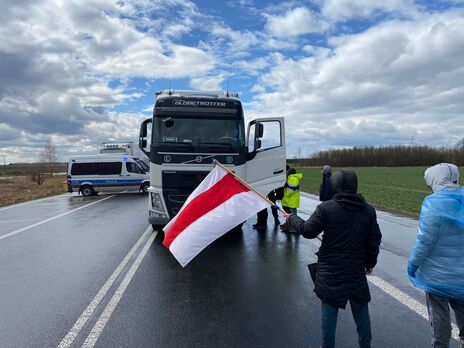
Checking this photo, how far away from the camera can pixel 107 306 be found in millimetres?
4973

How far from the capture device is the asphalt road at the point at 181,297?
4.07 metres

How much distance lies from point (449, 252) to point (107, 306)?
399 centimetres

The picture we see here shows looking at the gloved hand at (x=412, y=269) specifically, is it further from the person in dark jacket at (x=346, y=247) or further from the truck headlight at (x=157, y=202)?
the truck headlight at (x=157, y=202)

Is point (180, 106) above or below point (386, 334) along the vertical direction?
above

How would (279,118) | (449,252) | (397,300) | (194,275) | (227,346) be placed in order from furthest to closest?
1. (279,118)
2. (194,275)
3. (397,300)
4. (227,346)
5. (449,252)

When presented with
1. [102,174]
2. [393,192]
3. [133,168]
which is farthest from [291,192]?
[393,192]

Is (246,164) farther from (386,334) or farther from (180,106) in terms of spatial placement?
(386,334)

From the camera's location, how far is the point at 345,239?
3.31m

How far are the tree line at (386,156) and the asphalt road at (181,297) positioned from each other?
353 feet

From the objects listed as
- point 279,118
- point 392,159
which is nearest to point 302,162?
point 392,159

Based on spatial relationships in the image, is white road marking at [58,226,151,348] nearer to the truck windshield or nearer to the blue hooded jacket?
the truck windshield

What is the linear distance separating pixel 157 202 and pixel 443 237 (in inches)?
268

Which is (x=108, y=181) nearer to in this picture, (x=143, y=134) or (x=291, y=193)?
(x=143, y=134)

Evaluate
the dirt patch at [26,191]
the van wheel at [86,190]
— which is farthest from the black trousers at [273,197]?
the dirt patch at [26,191]
